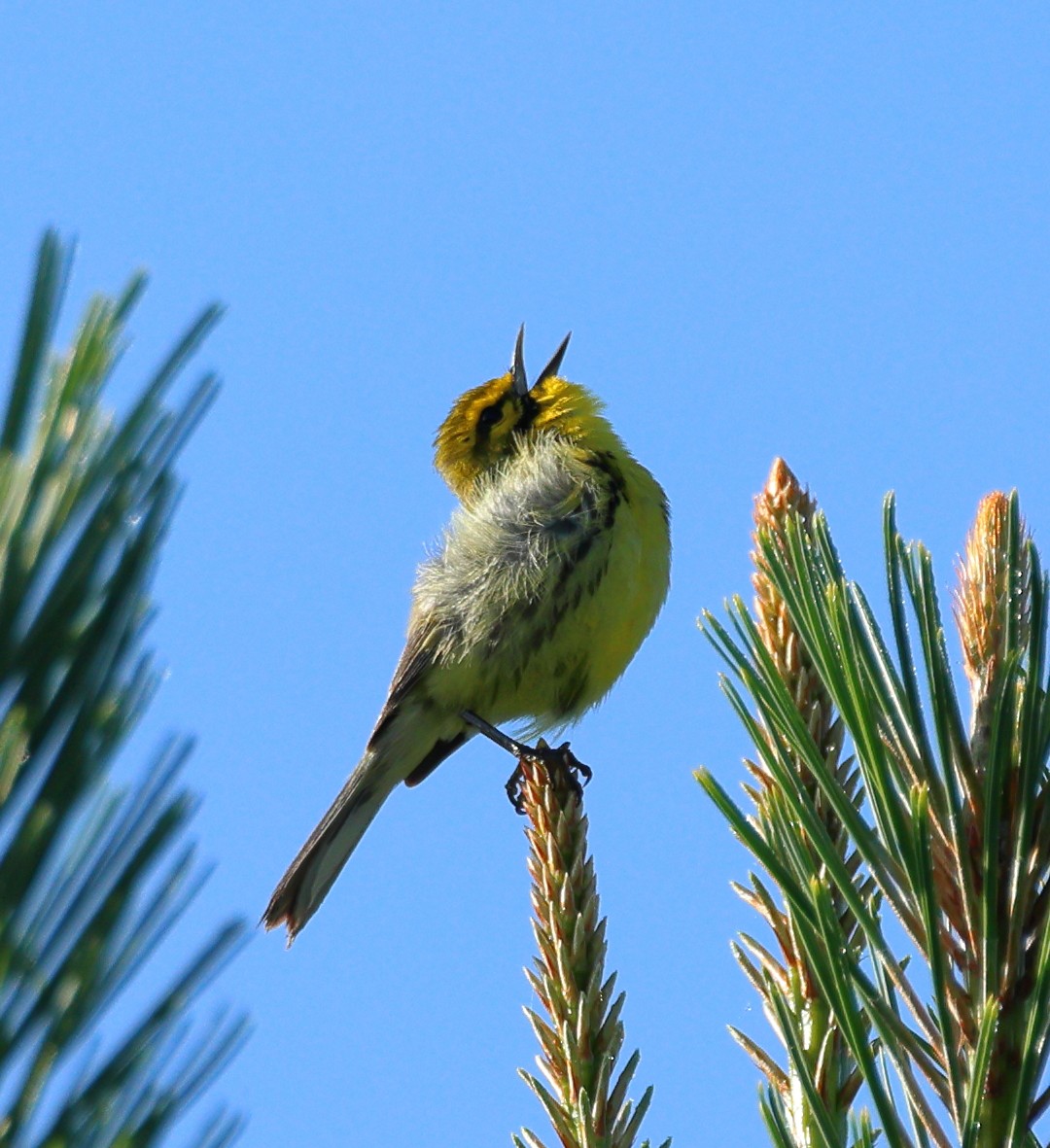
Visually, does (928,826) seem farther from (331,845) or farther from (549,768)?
(331,845)

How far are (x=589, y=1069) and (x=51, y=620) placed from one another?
0.97 meters

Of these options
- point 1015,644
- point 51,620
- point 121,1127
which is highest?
point 1015,644

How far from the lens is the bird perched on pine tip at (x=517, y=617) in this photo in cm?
598

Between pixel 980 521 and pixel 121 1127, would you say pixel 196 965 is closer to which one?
pixel 121 1127

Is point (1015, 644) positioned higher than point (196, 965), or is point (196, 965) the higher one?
point (1015, 644)

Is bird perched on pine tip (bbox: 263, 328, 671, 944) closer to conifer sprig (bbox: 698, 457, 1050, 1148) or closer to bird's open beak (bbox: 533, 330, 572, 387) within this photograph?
bird's open beak (bbox: 533, 330, 572, 387)

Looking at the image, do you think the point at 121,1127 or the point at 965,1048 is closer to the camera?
the point at 121,1127

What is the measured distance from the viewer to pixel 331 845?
248 inches

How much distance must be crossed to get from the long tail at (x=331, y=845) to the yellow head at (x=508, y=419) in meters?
1.40

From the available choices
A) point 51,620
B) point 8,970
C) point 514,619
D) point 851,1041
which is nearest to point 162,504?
point 51,620

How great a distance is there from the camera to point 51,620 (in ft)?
3.72

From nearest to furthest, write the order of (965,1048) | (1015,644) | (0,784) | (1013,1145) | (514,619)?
(0,784)
(1013,1145)
(965,1048)
(1015,644)
(514,619)

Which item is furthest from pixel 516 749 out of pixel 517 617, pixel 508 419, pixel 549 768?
pixel 549 768

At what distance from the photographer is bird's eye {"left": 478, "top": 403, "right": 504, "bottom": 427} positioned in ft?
24.9
